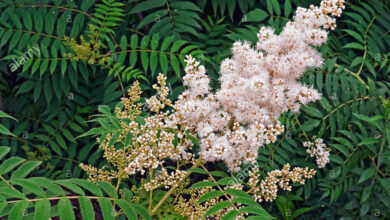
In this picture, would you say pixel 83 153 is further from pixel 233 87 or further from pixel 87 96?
pixel 233 87

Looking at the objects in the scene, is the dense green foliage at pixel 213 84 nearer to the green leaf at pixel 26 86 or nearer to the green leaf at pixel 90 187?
the green leaf at pixel 26 86

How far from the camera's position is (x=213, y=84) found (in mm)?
3506

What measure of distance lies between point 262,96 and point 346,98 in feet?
4.83

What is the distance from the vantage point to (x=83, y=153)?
3.80 meters

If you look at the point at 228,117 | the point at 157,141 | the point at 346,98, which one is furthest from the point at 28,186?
the point at 346,98

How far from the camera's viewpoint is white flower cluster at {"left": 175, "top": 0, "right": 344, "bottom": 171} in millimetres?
1926

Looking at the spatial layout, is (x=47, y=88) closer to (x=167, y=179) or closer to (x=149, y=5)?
(x=149, y=5)

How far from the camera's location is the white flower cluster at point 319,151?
3.05 metres

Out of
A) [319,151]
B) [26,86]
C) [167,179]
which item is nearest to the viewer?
[167,179]

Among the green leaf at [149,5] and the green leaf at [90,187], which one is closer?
the green leaf at [90,187]

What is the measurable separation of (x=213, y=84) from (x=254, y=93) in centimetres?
158

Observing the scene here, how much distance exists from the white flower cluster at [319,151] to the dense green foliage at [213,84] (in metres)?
0.08

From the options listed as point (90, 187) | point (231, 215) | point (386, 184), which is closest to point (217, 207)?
point (231, 215)

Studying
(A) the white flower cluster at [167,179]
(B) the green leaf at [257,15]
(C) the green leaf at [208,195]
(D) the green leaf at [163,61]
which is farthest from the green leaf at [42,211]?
(B) the green leaf at [257,15]
